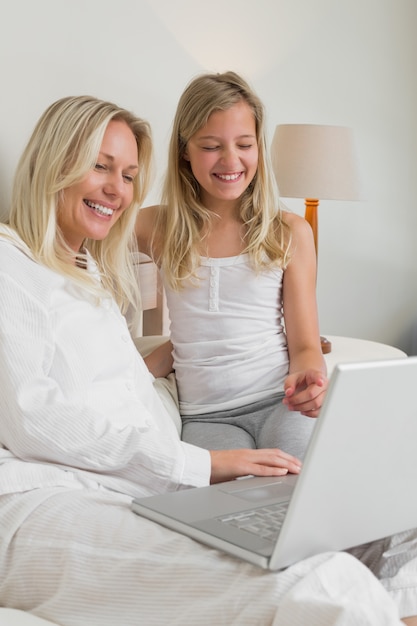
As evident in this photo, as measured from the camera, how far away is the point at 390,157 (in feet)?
12.0

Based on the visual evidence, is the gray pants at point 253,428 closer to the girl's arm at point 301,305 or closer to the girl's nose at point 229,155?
the girl's arm at point 301,305

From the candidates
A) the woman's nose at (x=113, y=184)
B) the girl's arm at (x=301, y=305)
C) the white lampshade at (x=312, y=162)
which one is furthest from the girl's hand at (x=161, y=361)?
the white lampshade at (x=312, y=162)

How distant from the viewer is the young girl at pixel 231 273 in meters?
1.88

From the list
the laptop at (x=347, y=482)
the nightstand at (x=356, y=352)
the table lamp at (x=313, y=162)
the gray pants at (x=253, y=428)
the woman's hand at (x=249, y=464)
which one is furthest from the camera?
the table lamp at (x=313, y=162)

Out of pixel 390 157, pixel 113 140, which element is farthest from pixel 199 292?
pixel 390 157

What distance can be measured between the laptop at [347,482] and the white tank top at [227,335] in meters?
0.71

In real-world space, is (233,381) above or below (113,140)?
below

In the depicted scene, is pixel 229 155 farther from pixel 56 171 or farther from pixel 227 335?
pixel 56 171

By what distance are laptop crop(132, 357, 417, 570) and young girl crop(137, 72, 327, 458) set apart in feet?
2.31

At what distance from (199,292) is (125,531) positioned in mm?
826

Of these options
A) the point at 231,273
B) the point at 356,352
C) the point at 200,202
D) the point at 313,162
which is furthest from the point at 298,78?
the point at 231,273

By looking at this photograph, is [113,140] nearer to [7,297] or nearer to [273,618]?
[7,297]

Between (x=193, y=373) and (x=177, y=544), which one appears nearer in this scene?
(x=177, y=544)

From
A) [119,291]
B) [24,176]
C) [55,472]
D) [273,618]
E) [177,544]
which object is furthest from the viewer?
[119,291]
